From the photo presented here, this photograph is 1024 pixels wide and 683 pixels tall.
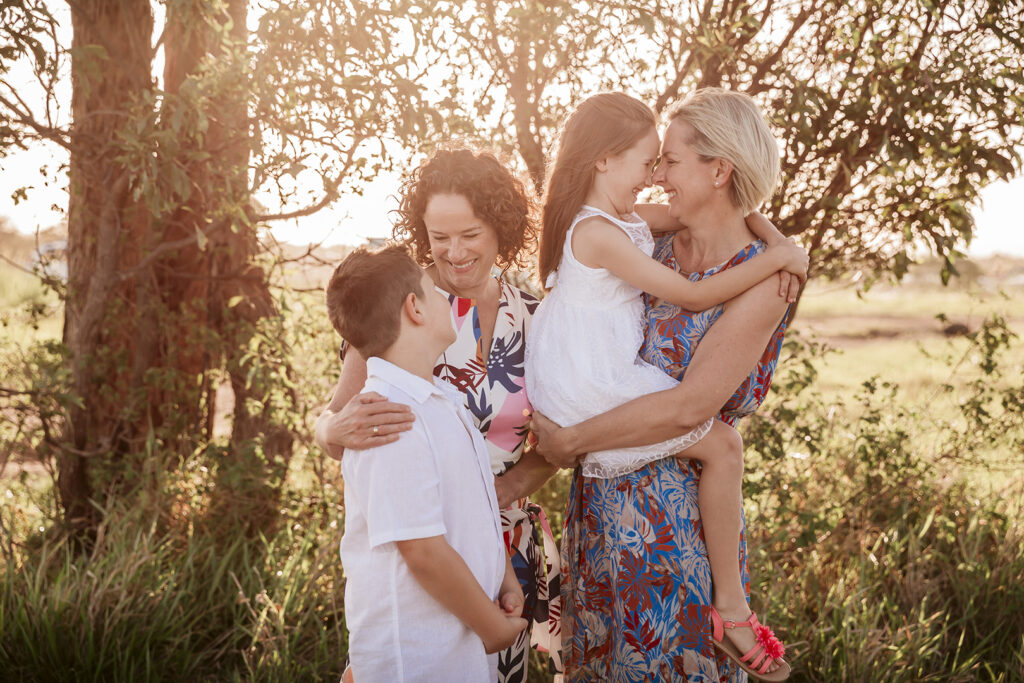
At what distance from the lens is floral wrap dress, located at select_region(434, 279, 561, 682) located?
2.22 m

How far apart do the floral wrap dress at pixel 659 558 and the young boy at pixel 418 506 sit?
0.42m

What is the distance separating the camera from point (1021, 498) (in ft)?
14.1

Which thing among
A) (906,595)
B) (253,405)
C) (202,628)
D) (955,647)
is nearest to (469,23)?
(253,405)

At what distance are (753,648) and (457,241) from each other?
1.31 m

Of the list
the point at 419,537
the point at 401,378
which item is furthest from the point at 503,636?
the point at 401,378

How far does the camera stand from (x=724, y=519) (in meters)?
2.07

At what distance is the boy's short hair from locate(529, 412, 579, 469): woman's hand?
2.10 feet

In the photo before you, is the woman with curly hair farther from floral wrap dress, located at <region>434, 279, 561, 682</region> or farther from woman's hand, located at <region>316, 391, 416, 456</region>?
woman's hand, located at <region>316, 391, 416, 456</region>

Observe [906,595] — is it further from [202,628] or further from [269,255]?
[269,255]

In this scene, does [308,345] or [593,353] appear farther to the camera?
[308,345]

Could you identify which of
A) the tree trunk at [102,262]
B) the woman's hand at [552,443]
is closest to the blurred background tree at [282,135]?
the tree trunk at [102,262]

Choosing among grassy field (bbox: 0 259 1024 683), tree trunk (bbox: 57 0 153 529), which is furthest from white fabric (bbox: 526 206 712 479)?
tree trunk (bbox: 57 0 153 529)

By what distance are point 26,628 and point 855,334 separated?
15.3 m

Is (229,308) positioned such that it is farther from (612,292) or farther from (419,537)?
(419,537)
